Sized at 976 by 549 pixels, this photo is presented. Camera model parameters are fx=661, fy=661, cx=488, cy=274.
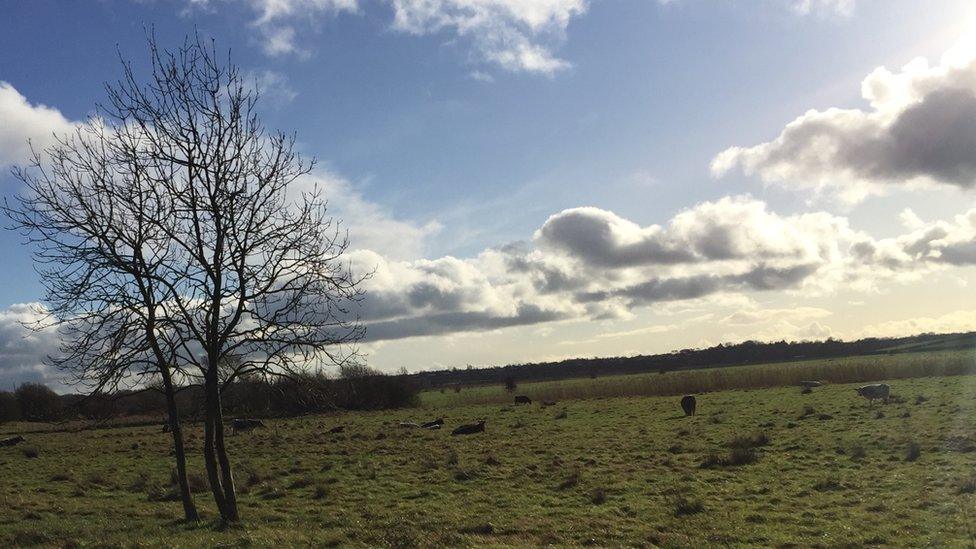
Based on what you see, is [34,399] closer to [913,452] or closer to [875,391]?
[875,391]

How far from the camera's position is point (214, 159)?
507 inches

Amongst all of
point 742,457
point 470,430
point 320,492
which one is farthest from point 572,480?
point 470,430

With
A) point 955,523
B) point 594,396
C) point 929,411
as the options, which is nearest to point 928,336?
point 594,396

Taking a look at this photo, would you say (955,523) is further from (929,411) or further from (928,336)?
(928,336)

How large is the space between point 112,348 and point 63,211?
2871mm

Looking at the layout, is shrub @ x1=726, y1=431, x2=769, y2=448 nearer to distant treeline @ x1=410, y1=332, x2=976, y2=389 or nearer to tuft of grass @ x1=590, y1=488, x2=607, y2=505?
tuft of grass @ x1=590, y1=488, x2=607, y2=505

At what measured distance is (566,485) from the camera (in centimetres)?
1886

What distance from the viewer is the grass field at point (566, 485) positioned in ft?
41.7

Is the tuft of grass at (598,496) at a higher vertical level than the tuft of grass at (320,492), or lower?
lower

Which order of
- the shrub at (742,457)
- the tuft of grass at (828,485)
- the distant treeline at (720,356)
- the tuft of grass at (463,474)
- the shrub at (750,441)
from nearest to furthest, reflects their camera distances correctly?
the tuft of grass at (828,485), the tuft of grass at (463,474), the shrub at (742,457), the shrub at (750,441), the distant treeline at (720,356)

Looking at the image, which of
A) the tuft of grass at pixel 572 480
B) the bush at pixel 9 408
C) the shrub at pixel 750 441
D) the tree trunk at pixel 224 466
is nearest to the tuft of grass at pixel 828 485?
the tuft of grass at pixel 572 480

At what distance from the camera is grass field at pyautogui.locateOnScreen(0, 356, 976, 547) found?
41.7 feet

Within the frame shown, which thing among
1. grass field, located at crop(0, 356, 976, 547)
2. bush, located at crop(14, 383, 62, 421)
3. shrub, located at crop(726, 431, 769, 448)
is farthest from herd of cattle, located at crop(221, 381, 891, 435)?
bush, located at crop(14, 383, 62, 421)

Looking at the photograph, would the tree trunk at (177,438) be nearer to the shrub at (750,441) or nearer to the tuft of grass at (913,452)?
the shrub at (750,441)
